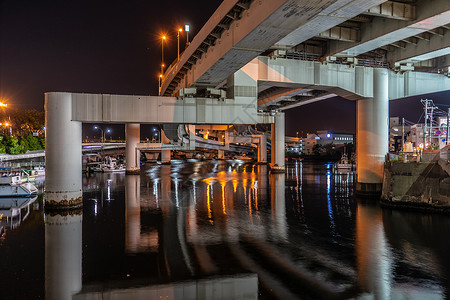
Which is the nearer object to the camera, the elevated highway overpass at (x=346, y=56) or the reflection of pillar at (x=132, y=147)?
the elevated highway overpass at (x=346, y=56)

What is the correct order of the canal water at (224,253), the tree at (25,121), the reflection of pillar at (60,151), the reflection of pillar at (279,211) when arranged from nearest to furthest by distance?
the canal water at (224,253) → the reflection of pillar at (279,211) → the reflection of pillar at (60,151) → the tree at (25,121)

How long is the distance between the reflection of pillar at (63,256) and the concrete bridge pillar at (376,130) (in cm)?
1895

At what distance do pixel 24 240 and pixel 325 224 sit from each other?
44.8ft

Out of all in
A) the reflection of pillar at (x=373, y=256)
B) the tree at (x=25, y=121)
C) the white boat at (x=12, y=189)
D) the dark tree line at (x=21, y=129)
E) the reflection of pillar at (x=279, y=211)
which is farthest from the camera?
the tree at (x=25, y=121)

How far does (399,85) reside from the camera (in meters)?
24.8

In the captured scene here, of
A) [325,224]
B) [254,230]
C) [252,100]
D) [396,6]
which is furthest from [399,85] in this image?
[254,230]

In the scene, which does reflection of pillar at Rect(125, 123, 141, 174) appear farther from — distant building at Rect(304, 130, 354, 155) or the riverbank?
distant building at Rect(304, 130, 354, 155)

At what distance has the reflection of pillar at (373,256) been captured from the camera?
9.26 metres

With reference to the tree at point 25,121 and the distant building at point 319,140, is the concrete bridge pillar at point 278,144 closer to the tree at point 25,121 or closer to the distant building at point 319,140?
the tree at point 25,121

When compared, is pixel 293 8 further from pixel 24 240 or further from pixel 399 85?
pixel 399 85

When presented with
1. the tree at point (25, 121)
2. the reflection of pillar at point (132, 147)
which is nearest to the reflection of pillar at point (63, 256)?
the reflection of pillar at point (132, 147)

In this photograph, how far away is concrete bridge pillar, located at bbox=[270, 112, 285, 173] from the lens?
49375mm

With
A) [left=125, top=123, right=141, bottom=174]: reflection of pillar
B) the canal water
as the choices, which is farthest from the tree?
the canal water

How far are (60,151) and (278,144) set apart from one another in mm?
35564
